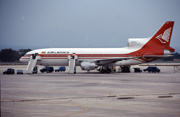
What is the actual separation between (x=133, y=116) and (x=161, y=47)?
4988cm

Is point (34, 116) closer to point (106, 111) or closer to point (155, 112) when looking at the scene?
point (106, 111)

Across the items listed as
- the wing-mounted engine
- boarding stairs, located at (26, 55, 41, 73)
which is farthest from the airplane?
the wing-mounted engine

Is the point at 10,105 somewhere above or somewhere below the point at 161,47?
below

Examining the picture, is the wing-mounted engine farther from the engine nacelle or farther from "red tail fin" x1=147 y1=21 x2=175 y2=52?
"red tail fin" x1=147 y1=21 x2=175 y2=52

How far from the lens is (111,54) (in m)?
63.3

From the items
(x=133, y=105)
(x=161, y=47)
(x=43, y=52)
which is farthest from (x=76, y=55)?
(x=133, y=105)

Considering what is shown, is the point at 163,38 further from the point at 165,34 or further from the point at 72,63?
the point at 72,63

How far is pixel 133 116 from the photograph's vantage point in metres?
16.2

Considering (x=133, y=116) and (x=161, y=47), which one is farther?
(x=161, y=47)

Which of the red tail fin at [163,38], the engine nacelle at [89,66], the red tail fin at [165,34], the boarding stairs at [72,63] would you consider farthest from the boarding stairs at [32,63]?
the red tail fin at [165,34]

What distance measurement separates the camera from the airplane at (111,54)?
62.6 meters

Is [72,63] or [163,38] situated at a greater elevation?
[163,38]

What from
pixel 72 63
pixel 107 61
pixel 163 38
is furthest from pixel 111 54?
pixel 163 38

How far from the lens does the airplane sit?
62594 millimetres
